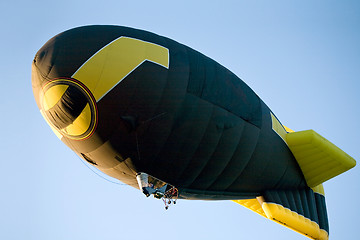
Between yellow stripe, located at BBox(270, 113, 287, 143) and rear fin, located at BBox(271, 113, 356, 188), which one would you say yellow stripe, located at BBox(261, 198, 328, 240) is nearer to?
rear fin, located at BBox(271, 113, 356, 188)

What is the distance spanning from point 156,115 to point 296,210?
23.6 feet

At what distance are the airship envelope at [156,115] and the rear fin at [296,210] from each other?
15 cm

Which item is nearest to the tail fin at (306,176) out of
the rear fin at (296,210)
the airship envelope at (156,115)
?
the rear fin at (296,210)

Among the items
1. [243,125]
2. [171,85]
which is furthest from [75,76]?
[243,125]

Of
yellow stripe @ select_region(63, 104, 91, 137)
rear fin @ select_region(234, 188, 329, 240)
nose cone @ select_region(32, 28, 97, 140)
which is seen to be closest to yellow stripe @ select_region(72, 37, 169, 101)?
nose cone @ select_region(32, 28, 97, 140)

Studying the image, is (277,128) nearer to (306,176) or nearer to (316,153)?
(316,153)

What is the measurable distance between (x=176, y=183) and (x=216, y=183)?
1444 millimetres

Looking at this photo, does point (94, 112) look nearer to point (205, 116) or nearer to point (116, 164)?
point (116, 164)

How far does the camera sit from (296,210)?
15.3 metres

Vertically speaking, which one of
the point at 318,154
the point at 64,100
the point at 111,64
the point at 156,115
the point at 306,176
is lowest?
the point at 306,176

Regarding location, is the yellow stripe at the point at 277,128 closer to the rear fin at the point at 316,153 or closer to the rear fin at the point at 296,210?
the rear fin at the point at 316,153

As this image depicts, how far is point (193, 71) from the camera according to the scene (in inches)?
484

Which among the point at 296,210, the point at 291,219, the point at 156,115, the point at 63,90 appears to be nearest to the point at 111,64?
the point at 63,90

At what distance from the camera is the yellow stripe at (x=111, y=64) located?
11070 millimetres
